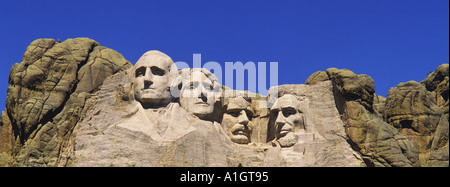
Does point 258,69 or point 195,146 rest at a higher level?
point 258,69

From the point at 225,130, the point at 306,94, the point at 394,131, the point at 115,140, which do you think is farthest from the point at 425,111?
the point at 115,140

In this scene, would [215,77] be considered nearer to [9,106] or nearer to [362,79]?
[362,79]

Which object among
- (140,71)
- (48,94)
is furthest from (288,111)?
(48,94)

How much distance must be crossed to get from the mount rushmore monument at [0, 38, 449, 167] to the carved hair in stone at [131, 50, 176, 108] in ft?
0.11

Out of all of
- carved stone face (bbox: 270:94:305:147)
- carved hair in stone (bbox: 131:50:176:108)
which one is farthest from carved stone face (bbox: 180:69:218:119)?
carved stone face (bbox: 270:94:305:147)

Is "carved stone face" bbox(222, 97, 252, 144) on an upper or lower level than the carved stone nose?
lower

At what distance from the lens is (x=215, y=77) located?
2759cm

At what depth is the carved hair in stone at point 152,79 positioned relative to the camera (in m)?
25.8

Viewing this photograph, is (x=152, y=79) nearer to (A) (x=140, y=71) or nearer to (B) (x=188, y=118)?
(A) (x=140, y=71)

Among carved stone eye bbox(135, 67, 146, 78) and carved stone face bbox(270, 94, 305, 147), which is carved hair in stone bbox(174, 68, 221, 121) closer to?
carved stone eye bbox(135, 67, 146, 78)

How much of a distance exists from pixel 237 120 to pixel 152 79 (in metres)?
3.22

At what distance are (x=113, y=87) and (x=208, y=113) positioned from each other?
3130 millimetres

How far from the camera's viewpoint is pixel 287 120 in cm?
2659

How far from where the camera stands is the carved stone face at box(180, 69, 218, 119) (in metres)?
26.5
